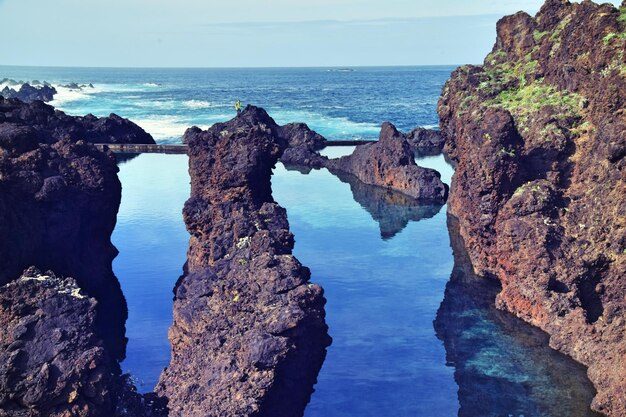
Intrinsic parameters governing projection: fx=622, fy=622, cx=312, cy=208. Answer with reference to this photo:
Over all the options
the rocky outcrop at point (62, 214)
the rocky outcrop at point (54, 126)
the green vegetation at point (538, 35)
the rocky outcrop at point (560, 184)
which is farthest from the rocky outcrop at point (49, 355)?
the green vegetation at point (538, 35)

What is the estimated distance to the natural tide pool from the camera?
24.9m

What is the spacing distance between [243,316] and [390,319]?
10893 mm

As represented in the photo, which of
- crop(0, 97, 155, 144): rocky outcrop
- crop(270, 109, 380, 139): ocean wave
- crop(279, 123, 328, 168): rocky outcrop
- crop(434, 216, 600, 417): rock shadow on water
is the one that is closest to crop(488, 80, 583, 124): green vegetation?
crop(434, 216, 600, 417): rock shadow on water

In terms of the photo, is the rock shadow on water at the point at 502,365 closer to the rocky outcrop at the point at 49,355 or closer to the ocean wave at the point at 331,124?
the rocky outcrop at the point at 49,355

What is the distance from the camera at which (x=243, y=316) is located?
78.7ft

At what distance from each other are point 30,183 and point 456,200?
106 feet

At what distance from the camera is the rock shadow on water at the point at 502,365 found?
2398 centimetres

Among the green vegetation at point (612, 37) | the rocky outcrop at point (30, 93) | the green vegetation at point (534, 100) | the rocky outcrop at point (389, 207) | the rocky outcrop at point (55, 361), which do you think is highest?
the green vegetation at point (612, 37)

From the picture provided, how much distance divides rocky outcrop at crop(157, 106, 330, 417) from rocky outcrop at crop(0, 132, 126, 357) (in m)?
5.05

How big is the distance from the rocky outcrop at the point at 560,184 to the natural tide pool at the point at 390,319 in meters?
1.55

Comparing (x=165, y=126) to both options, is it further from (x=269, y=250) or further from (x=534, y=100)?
(x=269, y=250)

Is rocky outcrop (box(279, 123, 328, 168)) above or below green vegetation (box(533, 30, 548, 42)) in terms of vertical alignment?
below

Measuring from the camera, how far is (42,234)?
2839cm

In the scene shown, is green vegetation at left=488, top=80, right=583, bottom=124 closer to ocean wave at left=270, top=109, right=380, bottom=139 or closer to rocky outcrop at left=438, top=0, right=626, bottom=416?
rocky outcrop at left=438, top=0, right=626, bottom=416
